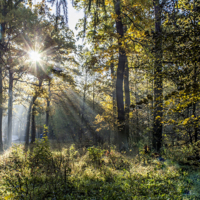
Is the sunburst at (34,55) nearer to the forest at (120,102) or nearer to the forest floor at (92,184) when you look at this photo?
the forest at (120,102)

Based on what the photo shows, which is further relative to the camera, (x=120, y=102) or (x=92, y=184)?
(x=120, y=102)

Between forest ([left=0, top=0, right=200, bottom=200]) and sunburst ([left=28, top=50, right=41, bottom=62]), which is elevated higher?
sunburst ([left=28, top=50, right=41, bottom=62])

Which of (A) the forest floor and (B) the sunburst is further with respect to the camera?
(B) the sunburst

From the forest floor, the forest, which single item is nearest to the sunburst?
the forest

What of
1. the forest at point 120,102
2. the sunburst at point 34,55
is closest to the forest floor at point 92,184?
the forest at point 120,102

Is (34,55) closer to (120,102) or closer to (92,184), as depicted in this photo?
(120,102)

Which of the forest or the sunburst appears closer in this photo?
the forest

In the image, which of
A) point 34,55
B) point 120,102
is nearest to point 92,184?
point 120,102

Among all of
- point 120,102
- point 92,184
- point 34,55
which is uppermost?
point 34,55

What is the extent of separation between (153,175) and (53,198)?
3083mm

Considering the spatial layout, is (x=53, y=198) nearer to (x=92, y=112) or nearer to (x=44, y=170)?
(x=44, y=170)

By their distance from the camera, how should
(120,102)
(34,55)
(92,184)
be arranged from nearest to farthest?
(92,184), (120,102), (34,55)

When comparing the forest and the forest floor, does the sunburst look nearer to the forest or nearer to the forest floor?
the forest

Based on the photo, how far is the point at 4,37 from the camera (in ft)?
40.3
